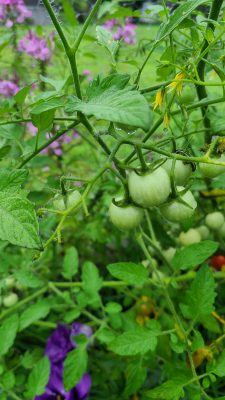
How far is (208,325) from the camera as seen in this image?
81cm

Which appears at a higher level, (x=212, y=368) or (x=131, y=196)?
(x=131, y=196)

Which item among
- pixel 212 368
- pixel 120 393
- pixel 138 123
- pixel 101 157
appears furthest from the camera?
pixel 101 157

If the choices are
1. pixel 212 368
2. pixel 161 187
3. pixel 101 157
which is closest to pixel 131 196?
pixel 161 187

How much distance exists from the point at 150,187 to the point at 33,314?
0.50 m

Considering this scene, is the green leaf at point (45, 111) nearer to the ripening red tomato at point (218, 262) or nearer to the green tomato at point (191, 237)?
the green tomato at point (191, 237)

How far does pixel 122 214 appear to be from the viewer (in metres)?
0.53

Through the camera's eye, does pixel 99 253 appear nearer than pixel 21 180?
No

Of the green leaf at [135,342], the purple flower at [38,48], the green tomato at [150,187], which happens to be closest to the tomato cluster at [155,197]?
the green tomato at [150,187]

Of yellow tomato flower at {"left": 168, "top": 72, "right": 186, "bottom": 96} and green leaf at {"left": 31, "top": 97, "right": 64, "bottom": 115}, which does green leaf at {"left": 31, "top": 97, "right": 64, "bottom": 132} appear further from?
yellow tomato flower at {"left": 168, "top": 72, "right": 186, "bottom": 96}

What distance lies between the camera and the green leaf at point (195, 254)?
0.70 m

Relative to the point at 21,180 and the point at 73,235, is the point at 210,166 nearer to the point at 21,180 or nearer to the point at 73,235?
the point at 21,180

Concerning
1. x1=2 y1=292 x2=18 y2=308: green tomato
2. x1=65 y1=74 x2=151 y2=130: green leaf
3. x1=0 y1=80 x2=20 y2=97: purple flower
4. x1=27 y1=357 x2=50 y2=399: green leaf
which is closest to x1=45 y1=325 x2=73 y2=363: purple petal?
x1=2 y1=292 x2=18 y2=308: green tomato

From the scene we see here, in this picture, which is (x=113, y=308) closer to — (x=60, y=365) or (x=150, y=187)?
(x=60, y=365)

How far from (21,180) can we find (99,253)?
85cm
